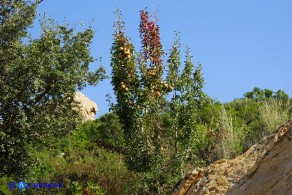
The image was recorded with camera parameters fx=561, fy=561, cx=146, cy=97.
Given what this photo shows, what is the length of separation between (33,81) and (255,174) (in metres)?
13.1

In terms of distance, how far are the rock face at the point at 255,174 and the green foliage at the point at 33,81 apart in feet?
38.3

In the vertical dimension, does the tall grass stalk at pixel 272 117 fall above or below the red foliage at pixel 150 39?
below

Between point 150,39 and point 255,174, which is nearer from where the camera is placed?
point 255,174

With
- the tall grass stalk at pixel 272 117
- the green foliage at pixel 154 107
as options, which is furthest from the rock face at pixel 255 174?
the tall grass stalk at pixel 272 117

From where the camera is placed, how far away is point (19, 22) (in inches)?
719

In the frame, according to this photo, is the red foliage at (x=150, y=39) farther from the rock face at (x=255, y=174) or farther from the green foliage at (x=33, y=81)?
the rock face at (x=255, y=174)

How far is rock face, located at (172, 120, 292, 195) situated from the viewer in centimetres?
411

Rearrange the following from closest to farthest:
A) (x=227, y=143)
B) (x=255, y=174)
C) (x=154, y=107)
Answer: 1. (x=255, y=174)
2. (x=154, y=107)
3. (x=227, y=143)

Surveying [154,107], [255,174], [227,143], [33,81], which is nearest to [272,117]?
[227,143]

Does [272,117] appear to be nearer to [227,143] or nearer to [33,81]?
[227,143]

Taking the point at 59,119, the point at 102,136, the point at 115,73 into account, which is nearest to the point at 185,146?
the point at 115,73

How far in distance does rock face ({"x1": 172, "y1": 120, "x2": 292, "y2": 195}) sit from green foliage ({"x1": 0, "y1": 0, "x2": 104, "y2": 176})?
38.3 ft

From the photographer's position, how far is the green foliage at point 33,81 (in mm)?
16875

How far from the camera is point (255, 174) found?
14.6 feet
